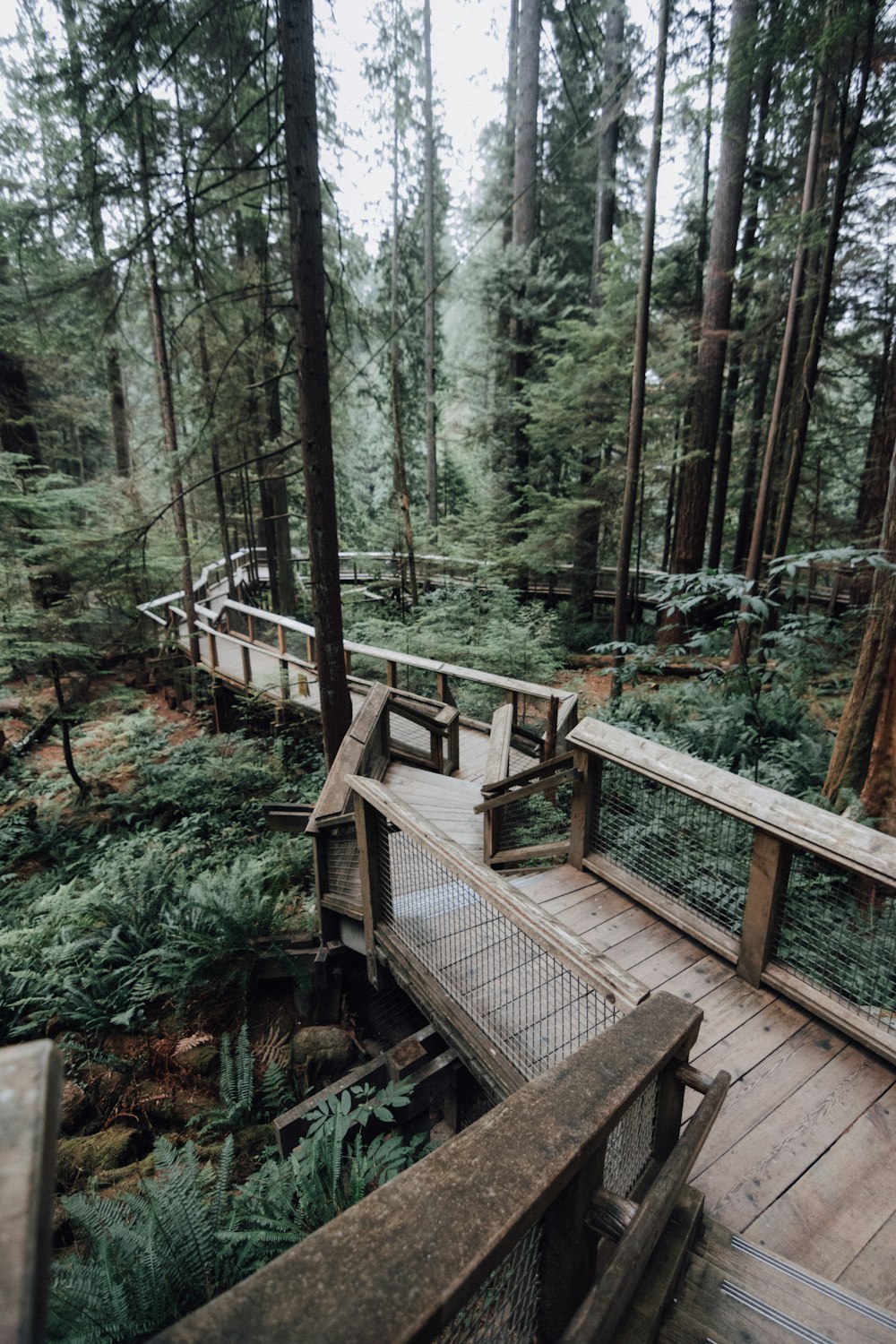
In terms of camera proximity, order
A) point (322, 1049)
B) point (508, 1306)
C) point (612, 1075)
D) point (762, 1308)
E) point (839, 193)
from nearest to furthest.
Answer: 1. point (508, 1306)
2. point (612, 1075)
3. point (762, 1308)
4. point (322, 1049)
5. point (839, 193)

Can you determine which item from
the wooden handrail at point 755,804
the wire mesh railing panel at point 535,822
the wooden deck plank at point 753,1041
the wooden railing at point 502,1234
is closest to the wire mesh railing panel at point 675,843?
the wooden handrail at point 755,804

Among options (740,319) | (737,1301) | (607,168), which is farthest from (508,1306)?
(607,168)

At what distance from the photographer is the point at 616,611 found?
10.8 meters

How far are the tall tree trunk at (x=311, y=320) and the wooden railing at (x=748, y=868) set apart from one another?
3.14m

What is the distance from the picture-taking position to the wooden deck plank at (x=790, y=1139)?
2.19 meters

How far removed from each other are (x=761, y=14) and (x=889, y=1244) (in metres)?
11.8

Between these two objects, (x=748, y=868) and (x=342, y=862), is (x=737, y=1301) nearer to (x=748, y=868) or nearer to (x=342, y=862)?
(x=748, y=868)

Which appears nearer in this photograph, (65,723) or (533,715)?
(65,723)

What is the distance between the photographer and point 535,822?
616cm

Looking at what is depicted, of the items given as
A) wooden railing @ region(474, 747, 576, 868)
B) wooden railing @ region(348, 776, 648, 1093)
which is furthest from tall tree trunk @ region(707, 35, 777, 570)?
wooden railing @ region(348, 776, 648, 1093)

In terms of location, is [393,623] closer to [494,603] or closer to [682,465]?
[494,603]

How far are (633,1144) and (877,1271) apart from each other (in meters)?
1.15

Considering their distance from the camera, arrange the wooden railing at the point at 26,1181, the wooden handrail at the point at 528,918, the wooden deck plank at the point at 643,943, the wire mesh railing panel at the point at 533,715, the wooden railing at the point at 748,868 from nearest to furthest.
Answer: the wooden railing at the point at 26,1181, the wooden handrail at the point at 528,918, the wooden railing at the point at 748,868, the wooden deck plank at the point at 643,943, the wire mesh railing panel at the point at 533,715

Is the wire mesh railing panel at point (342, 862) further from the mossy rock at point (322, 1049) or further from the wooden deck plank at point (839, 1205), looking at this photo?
the wooden deck plank at point (839, 1205)
